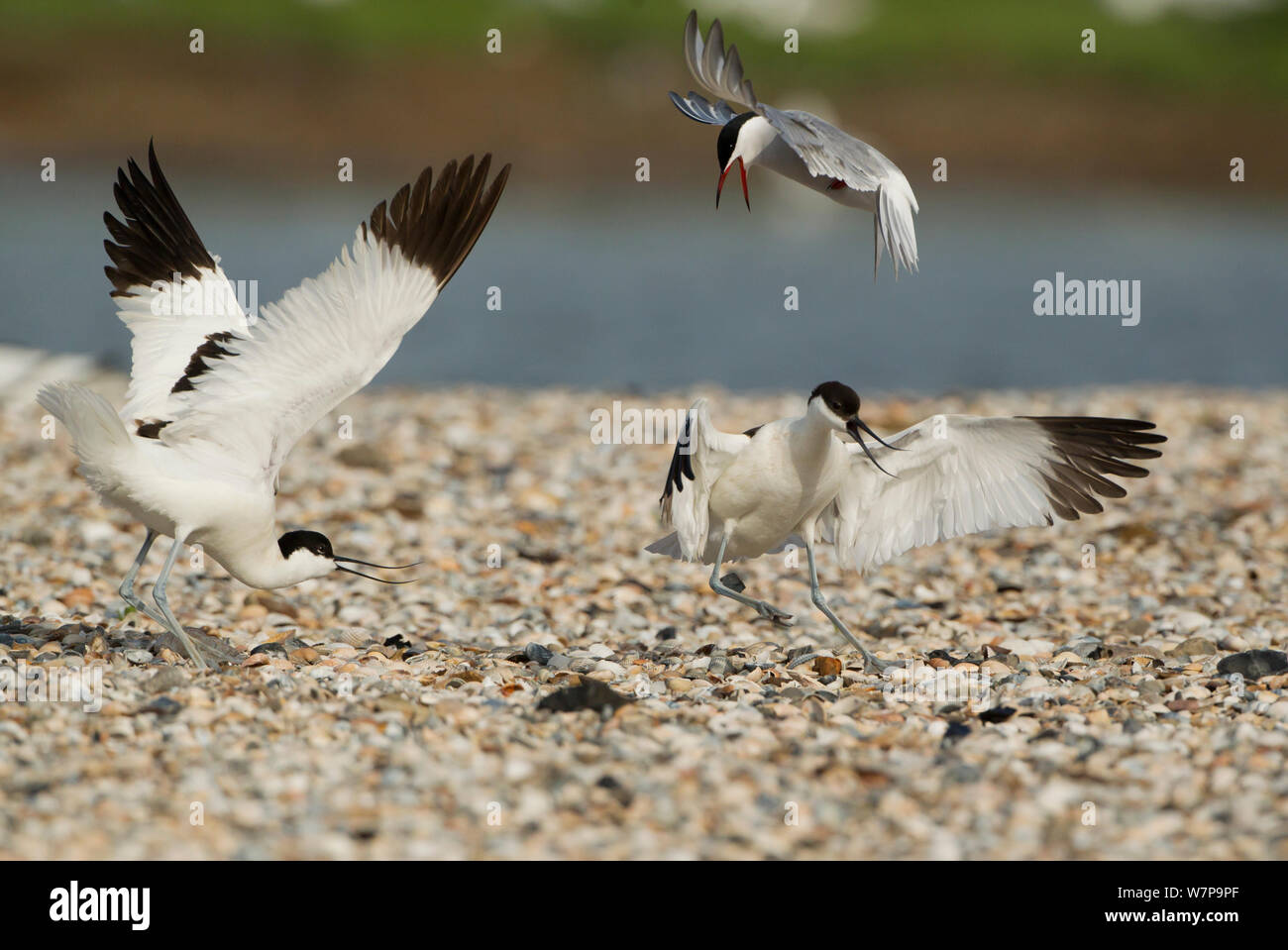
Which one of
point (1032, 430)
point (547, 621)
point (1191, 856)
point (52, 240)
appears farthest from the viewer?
point (52, 240)

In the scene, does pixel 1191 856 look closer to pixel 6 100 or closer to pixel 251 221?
pixel 251 221

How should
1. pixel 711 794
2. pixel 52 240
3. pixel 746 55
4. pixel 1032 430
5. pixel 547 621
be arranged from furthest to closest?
pixel 746 55, pixel 52 240, pixel 547 621, pixel 1032 430, pixel 711 794

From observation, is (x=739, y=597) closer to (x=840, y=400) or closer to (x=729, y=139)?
(x=840, y=400)

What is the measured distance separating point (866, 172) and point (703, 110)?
1.35 m

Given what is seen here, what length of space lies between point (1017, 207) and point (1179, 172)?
14.4 ft

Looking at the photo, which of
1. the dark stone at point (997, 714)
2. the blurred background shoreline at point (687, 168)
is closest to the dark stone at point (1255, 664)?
the dark stone at point (997, 714)

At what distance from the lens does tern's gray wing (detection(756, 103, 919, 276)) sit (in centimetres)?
599

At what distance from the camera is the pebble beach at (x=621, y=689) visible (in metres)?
4.48

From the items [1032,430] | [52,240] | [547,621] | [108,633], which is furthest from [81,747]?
[52,240]

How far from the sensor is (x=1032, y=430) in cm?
660

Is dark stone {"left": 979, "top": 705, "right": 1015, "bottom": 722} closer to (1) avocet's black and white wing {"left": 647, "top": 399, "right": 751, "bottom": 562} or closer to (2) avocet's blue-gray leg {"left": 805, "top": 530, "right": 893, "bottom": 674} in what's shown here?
(2) avocet's blue-gray leg {"left": 805, "top": 530, "right": 893, "bottom": 674}

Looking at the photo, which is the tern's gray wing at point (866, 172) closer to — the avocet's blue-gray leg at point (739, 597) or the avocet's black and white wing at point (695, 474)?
the avocet's black and white wing at point (695, 474)

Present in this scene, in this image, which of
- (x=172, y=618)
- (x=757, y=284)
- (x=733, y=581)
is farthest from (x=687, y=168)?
(x=172, y=618)

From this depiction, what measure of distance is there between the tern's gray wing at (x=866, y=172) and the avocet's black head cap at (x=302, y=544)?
2761 millimetres
